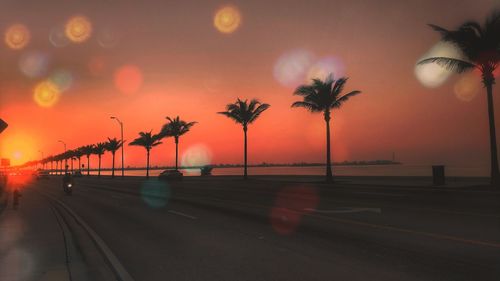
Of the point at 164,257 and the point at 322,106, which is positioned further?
the point at 322,106

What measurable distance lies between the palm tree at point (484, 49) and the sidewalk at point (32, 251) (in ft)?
79.4

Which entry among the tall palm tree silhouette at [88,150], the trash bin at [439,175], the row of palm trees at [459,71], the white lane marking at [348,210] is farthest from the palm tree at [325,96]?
the tall palm tree silhouette at [88,150]

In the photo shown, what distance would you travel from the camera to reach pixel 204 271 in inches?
287

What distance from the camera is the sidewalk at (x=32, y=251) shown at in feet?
23.7

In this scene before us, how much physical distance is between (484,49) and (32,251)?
2669cm

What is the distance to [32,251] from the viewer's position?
917cm

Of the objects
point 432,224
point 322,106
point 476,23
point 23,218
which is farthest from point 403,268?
point 322,106

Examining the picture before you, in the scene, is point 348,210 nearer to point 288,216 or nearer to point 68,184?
point 288,216

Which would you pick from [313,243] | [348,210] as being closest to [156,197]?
[348,210]

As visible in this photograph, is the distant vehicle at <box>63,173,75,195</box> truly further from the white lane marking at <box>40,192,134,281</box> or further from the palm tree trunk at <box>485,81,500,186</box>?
the palm tree trunk at <box>485,81,500,186</box>

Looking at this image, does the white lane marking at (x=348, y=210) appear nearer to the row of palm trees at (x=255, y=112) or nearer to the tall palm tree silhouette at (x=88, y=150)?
the row of palm trees at (x=255, y=112)

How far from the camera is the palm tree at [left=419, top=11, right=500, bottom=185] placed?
2600 cm

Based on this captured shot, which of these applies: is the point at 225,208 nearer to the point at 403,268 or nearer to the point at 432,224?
the point at 432,224

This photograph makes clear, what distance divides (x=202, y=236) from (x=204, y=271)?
3.63 metres
